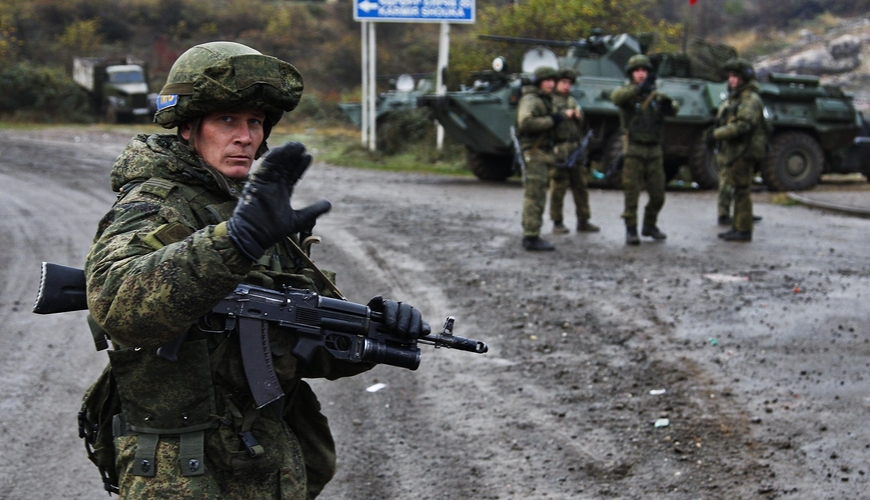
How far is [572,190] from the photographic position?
437 inches

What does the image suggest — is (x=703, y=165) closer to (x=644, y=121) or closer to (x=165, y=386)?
(x=644, y=121)

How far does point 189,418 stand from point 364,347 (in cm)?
46

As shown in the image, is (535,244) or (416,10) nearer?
(535,244)

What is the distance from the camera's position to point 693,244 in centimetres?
1045

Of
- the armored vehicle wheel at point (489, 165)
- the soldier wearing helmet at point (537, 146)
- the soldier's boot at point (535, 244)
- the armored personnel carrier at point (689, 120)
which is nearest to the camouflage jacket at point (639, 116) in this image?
the soldier wearing helmet at point (537, 146)

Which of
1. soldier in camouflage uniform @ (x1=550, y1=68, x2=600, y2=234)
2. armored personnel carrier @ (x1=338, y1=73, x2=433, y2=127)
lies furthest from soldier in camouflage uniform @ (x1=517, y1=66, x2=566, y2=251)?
armored personnel carrier @ (x1=338, y1=73, x2=433, y2=127)

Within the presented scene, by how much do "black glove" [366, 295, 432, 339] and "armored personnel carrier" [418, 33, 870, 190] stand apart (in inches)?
522

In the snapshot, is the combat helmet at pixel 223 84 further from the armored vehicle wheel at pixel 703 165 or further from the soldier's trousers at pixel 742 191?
the armored vehicle wheel at pixel 703 165

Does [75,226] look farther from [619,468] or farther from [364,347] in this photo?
[364,347]

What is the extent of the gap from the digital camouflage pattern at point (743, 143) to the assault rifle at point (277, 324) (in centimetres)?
854

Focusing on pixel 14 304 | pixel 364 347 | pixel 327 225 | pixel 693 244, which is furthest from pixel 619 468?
pixel 327 225

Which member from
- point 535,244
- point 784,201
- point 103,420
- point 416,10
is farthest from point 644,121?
point 416,10

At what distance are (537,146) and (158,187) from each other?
798 centimetres

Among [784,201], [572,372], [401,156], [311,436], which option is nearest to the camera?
[311,436]
